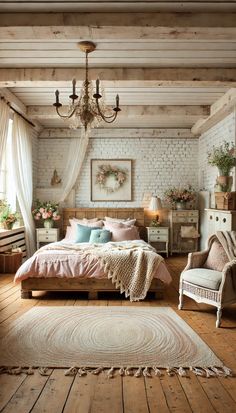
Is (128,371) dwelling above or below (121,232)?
below

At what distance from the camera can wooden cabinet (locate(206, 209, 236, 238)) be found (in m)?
5.67

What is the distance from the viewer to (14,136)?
707cm

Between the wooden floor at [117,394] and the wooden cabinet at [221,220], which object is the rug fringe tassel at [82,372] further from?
the wooden cabinet at [221,220]

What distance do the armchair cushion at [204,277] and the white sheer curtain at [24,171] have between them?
13.8 feet

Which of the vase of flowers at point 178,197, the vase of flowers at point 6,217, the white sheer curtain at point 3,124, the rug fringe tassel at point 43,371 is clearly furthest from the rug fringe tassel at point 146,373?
the vase of flowers at point 178,197

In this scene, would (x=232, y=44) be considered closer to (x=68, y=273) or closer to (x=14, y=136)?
(x=68, y=273)

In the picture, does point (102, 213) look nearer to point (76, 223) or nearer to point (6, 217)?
point (76, 223)

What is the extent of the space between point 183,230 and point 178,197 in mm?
811

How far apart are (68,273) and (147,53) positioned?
3.15 meters

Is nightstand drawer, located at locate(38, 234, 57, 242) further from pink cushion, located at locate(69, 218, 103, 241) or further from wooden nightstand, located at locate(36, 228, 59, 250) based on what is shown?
pink cushion, located at locate(69, 218, 103, 241)

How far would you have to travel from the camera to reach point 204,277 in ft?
13.8

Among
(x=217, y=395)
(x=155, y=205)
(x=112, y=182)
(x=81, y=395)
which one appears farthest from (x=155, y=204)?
(x=81, y=395)

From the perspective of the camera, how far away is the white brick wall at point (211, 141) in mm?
6610

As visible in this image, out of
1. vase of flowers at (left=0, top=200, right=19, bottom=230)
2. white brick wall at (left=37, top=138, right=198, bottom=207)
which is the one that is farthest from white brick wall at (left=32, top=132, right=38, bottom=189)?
vase of flowers at (left=0, top=200, right=19, bottom=230)
